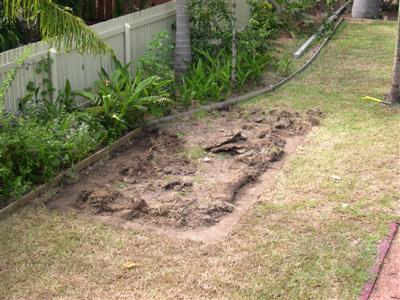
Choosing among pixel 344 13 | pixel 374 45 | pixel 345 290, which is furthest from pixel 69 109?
pixel 344 13

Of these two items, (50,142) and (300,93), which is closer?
(50,142)

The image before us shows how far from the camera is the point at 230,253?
6.18 m

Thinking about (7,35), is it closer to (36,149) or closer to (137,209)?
(36,149)

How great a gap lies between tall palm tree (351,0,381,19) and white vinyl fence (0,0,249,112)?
27.3 ft

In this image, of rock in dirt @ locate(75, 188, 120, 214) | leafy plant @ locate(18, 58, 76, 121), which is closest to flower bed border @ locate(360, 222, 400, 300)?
rock in dirt @ locate(75, 188, 120, 214)

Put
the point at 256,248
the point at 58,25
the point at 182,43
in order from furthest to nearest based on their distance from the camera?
1. the point at 182,43
2. the point at 58,25
3. the point at 256,248

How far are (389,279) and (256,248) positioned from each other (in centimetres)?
125

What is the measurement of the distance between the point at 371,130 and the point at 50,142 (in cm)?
480

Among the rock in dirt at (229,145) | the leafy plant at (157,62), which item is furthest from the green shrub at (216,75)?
the rock in dirt at (229,145)

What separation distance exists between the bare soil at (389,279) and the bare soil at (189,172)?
64.1 inches

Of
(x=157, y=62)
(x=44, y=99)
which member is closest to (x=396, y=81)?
(x=157, y=62)

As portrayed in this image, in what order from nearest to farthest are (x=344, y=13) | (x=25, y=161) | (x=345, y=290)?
1. (x=345, y=290)
2. (x=25, y=161)
3. (x=344, y=13)

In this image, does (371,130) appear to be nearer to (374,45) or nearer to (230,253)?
(230,253)

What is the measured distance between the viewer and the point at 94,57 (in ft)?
33.2
